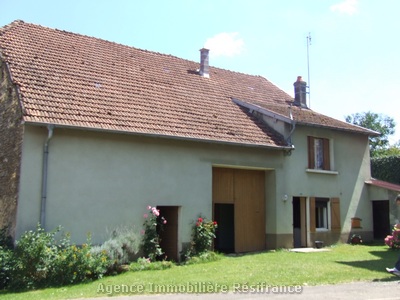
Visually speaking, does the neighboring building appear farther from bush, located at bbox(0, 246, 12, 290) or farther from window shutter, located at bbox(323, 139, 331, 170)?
bush, located at bbox(0, 246, 12, 290)

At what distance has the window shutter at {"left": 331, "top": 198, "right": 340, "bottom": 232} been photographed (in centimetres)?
1895

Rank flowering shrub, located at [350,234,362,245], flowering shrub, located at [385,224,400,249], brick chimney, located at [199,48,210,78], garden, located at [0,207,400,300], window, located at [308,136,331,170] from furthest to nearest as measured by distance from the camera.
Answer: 1. brick chimney, located at [199,48,210,78]
2. flowering shrub, located at [350,234,362,245]
3. window, located at [308,136,331,170]
4. flowering shrub, located at [385,224,400,249]
5. garden, located at [0,207,400,300]

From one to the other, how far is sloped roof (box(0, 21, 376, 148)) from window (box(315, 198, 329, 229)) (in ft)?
11.2

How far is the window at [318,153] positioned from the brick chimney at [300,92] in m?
3.19

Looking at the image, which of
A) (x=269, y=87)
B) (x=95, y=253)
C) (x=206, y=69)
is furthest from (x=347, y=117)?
(x=95, y=253)

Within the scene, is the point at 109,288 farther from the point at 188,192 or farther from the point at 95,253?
the point at 188,192

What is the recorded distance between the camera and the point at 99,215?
43.6ft

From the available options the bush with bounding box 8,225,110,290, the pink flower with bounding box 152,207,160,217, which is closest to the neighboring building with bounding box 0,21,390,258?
the pink flower with bounding box 152,207,160,217

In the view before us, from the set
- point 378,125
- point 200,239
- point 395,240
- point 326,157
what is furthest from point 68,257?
point 378,125

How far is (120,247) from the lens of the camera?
41.3 feet

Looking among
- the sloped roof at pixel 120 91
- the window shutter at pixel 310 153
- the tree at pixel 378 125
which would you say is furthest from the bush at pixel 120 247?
the tree at pixel 378 125

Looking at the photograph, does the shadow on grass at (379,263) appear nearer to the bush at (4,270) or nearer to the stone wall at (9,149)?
the bush at (4,270)

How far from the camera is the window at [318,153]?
1891 centimetres

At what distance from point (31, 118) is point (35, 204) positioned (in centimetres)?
235
